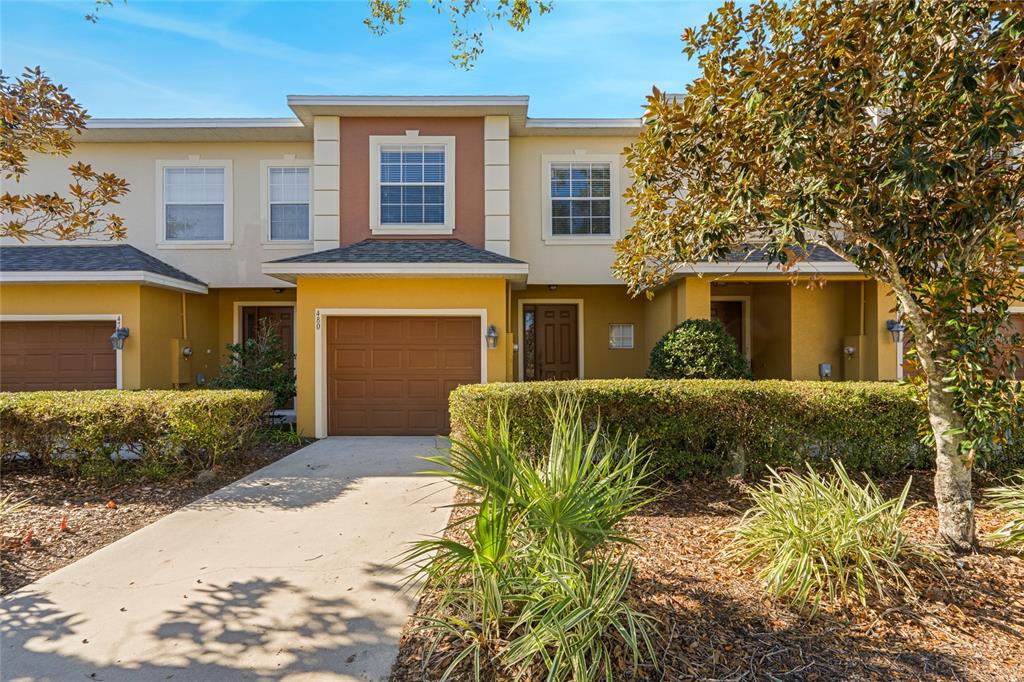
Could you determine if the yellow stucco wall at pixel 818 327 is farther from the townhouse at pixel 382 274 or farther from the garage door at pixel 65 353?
the garage door at pixel 65 353

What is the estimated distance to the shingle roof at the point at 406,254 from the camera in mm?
9117

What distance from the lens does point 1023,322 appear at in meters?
10.3

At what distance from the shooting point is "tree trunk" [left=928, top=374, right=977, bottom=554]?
3947mm

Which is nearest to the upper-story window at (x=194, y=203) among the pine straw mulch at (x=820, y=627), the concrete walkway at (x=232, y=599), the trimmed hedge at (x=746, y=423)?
the concrete walkway at (x=232, y=599)

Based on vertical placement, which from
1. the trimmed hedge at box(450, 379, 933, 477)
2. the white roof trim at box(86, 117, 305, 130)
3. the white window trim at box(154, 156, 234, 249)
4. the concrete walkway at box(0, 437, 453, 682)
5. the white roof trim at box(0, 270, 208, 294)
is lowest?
the concrete walkway at box(0, 437, 453, 682)

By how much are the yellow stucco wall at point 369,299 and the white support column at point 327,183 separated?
4.94 feet

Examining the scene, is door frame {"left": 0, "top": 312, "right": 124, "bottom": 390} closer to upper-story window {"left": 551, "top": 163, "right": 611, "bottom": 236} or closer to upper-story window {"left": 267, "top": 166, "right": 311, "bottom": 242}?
upper-story window {"left": 267, "top": 166, "right": 311, "bottom": 242}

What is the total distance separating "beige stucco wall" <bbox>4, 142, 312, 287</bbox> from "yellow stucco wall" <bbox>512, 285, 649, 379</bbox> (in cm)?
563

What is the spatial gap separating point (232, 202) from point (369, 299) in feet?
14.6

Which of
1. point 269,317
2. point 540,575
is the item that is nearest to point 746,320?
point 540,575

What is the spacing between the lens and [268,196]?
11227mm

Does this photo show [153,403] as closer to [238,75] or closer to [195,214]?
[238,75]

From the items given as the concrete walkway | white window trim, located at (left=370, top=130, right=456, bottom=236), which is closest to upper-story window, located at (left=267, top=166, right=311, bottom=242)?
white window trim, located at (left=370, top=130, right=456, bottom=236)

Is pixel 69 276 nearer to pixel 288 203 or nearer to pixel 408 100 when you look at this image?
pixel 288 203
